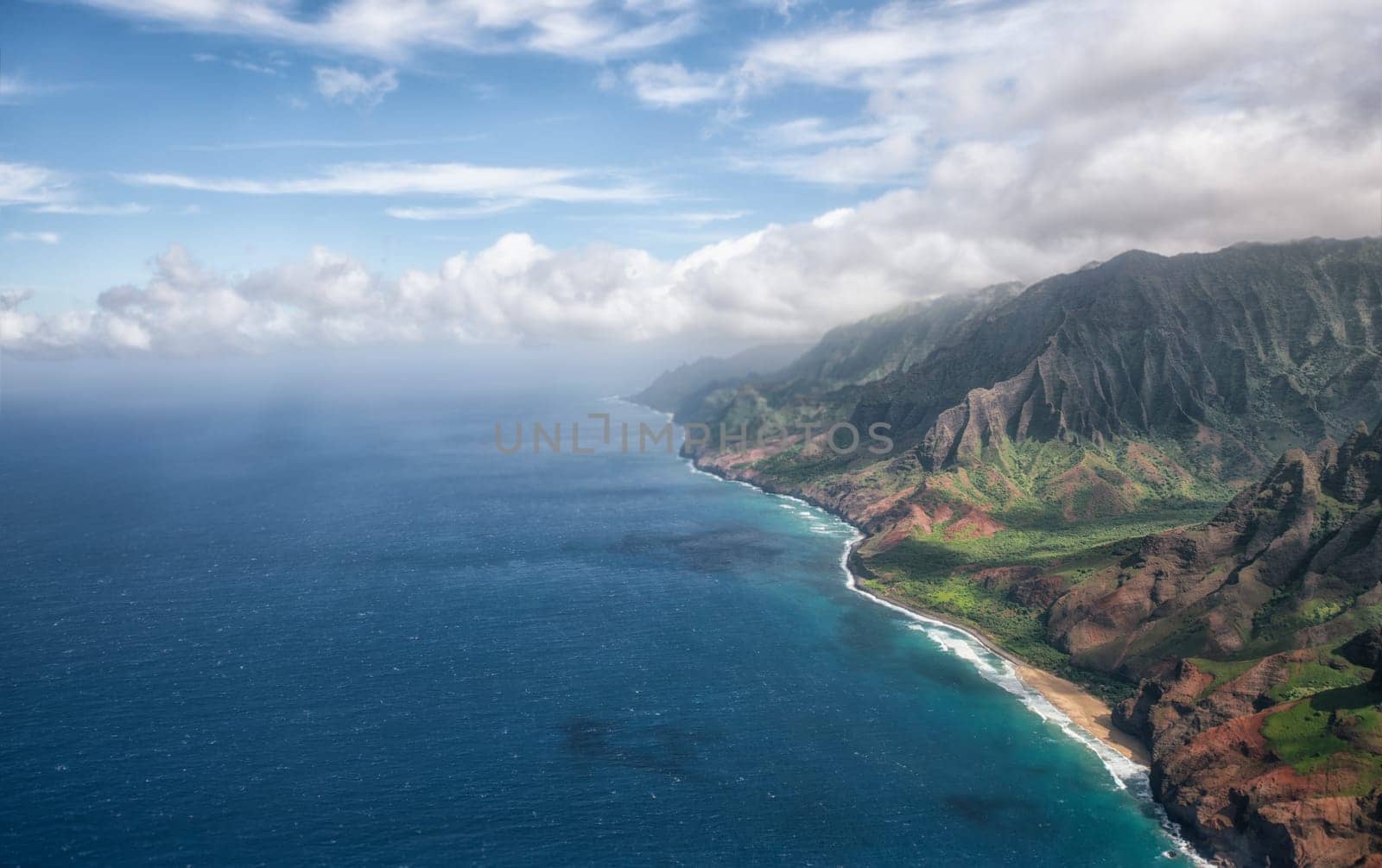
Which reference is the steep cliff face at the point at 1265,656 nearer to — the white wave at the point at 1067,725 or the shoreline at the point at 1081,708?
the white wave at the point at 1067,725

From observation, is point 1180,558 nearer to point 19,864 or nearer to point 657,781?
point 657,781

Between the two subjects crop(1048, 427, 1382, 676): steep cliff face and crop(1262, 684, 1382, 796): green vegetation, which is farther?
crop(1048, 427, 1382, 676): steep cliff face

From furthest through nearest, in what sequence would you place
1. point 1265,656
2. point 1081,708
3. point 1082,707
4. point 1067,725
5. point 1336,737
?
point 1082,707, point 1081,708, point 1067,725, point 1265,656, point 1336,737

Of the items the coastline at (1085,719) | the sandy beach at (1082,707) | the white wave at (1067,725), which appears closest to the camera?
the white wave at (1067,725)

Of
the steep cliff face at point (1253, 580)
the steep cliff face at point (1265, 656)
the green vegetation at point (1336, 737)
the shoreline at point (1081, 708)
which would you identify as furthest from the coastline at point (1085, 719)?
the green vegetation at point (1336, 737)

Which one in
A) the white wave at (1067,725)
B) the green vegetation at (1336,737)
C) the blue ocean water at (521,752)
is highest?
the green vegetation at (1336,737)

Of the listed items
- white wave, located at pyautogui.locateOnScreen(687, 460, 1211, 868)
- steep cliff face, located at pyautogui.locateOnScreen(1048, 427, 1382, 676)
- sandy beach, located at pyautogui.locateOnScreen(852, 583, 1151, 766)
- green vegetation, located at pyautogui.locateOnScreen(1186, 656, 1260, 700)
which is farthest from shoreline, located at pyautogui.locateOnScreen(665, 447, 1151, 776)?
green vegetation, located at pyautogui.locateOnScreen(1186, 656, 1260, 700)

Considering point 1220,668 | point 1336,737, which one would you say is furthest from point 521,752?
point 1336,737

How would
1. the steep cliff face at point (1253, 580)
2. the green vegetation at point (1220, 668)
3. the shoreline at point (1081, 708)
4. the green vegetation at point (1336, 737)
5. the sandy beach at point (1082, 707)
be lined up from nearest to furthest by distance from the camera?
the green vegetation at point (1336, 737)
the green vegetation at point (1220, 668)
the shoreline at point (1081, 708)
the sandy beach at point (1082, 707)
the steep cliff face at point (1253, 580)

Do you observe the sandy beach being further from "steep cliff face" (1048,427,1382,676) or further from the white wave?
"steep cliff face" (1048,427,1382,676)

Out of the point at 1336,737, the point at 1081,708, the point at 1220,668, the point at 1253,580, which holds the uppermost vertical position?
the point at 1253,580

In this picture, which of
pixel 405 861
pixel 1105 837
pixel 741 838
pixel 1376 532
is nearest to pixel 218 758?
pixel 405 861

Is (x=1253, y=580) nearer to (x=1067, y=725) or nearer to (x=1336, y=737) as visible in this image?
(x=1067, y=725)
